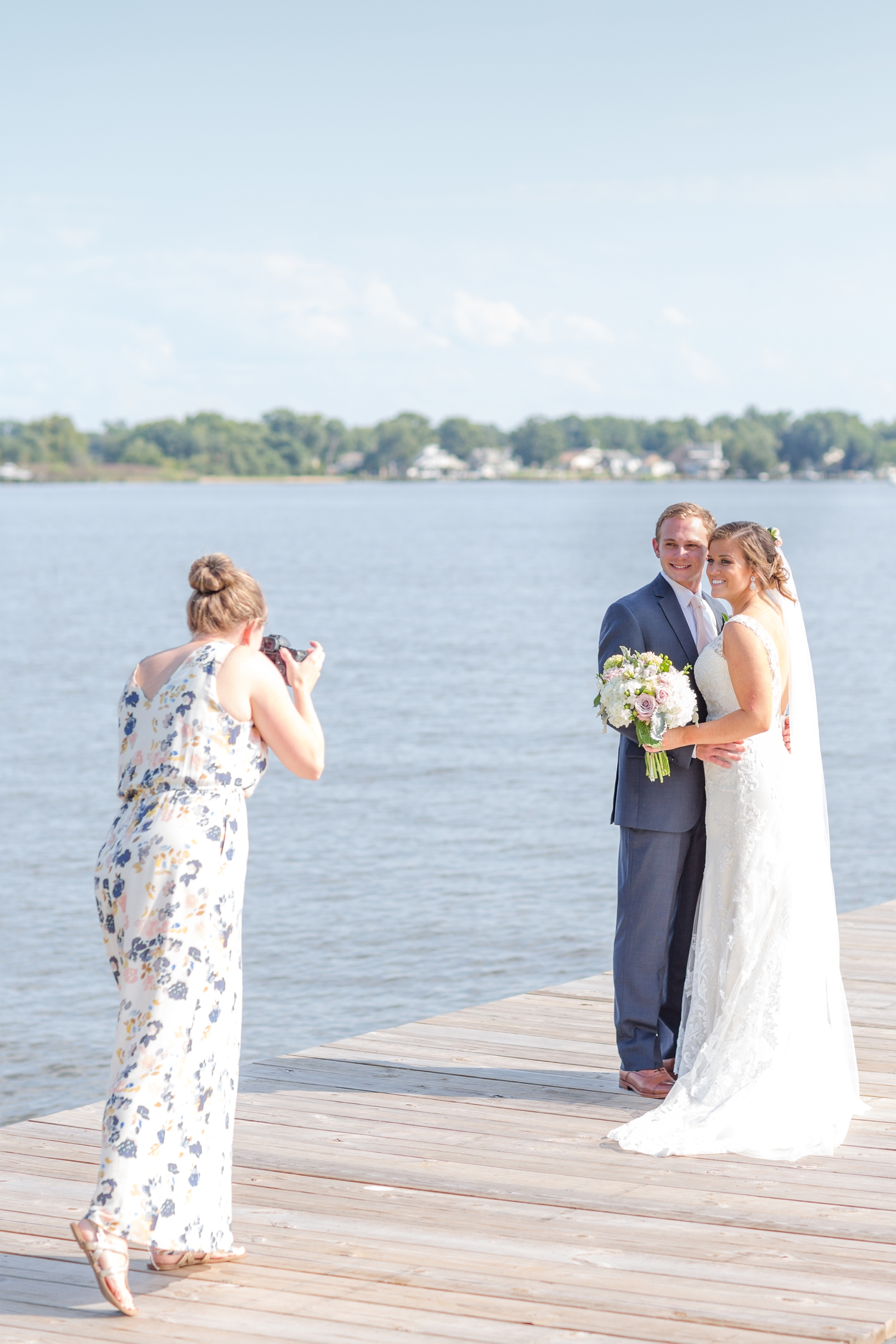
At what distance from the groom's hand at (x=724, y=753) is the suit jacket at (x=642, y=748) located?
0.08m

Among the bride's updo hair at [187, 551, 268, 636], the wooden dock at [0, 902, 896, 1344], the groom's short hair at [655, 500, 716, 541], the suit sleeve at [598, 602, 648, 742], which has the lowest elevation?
the wooden dock at [0, 902, 896, 1344]

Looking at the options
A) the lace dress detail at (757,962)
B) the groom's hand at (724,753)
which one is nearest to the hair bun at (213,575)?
the lace dress detail at (757,962)

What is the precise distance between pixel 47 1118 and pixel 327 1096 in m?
0.98

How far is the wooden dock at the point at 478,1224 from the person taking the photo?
3844 mm

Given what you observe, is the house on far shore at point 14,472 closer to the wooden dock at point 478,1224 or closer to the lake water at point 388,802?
the lake water at point 388,802

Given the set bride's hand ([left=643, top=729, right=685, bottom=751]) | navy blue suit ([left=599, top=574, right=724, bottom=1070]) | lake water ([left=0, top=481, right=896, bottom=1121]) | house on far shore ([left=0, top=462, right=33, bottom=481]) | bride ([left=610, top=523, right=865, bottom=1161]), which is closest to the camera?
bride ([left=610, top=523, right=865, bottom=1161])

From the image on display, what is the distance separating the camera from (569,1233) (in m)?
4.39

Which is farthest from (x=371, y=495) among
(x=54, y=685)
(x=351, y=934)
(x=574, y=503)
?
(x=351, y=934)

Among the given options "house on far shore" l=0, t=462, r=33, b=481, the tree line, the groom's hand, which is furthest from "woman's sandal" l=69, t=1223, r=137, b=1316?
"house on far shore" l=0, t=462, r=33, b=481

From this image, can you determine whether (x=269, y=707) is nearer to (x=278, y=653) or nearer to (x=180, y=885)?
(x=278, y=653)

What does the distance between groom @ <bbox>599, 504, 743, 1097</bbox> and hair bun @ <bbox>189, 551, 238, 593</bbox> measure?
1915 millimetres

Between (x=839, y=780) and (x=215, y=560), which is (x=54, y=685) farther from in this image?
(x=215, y=560)

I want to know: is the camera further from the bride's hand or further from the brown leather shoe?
the brown leather shoe

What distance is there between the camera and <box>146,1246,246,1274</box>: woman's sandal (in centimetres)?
412
